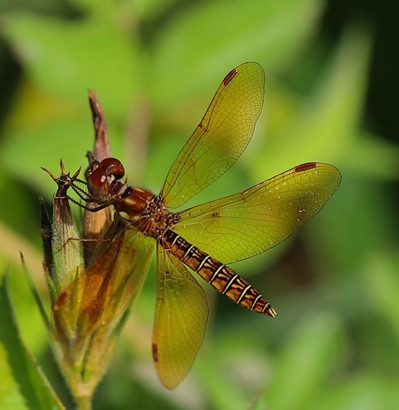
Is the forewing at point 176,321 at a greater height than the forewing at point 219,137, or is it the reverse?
the forewing at point 219,137

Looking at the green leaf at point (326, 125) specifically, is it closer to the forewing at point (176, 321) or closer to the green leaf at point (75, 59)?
the green leaf at point (75, 59)

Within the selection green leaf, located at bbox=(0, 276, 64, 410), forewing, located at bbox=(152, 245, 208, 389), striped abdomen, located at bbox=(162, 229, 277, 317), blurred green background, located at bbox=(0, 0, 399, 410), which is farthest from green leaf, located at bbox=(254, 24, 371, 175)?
green leaf, located at bbox=(0, 276, 64, 410)

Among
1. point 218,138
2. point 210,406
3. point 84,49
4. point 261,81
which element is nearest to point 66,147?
point 84,49

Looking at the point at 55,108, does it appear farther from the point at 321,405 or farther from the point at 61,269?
the point at 61,269

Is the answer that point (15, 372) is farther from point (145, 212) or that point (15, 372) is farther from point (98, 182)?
point (145, 212)

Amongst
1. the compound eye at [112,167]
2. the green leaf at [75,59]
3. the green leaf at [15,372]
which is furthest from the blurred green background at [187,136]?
the green leaf at [15,372]

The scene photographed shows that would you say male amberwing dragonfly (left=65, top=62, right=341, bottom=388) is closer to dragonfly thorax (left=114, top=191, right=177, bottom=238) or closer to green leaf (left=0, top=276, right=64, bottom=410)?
dragonfly thorax (left=114, top=191, right=177, bottom=238)
